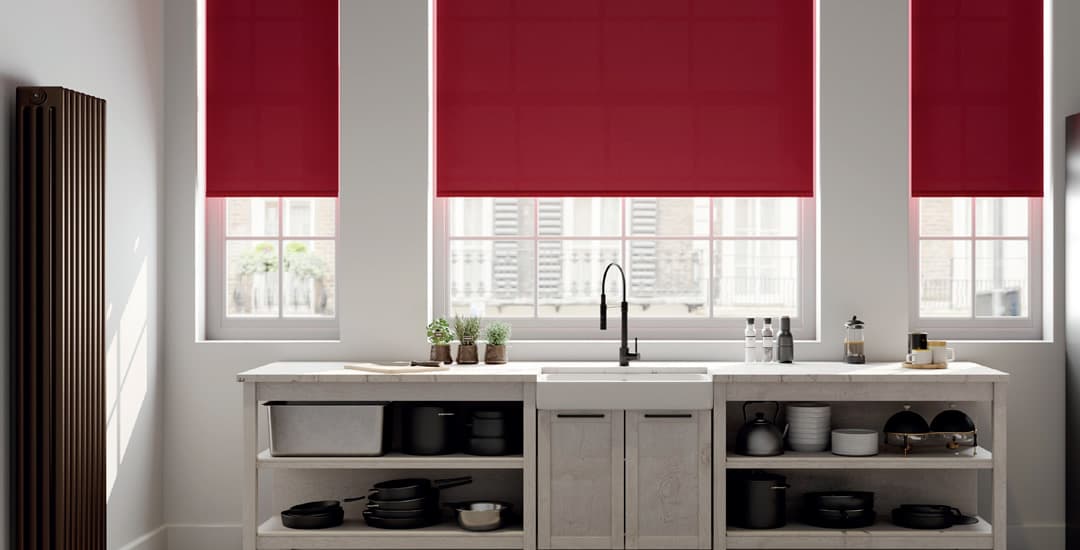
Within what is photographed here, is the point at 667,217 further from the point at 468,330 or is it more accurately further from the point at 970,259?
the point at 970,259

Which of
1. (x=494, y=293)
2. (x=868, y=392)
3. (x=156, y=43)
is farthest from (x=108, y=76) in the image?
(x=868, y=392)

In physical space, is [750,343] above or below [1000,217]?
below

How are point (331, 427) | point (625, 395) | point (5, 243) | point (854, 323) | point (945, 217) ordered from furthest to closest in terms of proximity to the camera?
1. point (945, 217)
2. point (854, 323)
3. point (331, 427)
4. point (625, 395)
5. point (5, 243)

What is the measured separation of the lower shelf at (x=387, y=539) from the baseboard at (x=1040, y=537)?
259 centimetres

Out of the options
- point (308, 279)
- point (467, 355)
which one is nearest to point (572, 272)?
point (467, 355)

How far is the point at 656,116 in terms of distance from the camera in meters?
5.00

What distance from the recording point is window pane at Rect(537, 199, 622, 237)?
5191 mm

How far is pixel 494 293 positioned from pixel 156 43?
2144 millimetres

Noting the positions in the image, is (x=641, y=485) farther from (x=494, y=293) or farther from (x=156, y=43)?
(x=156, y=43)

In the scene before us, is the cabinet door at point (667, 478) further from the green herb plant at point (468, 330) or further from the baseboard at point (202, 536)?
the baseboard at point (202, 536)

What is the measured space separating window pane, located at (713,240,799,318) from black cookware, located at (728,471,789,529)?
39.4 inches

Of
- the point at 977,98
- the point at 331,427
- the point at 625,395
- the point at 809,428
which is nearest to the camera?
the point at 625,395

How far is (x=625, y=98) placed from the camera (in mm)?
5008

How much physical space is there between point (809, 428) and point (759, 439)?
264 mm
